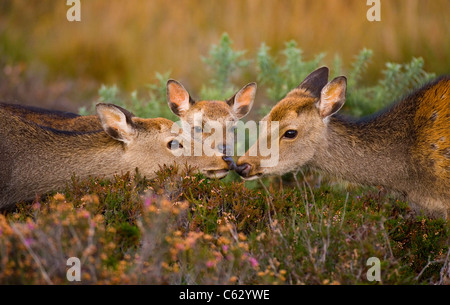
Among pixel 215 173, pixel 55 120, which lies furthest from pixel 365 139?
pixel 55 120

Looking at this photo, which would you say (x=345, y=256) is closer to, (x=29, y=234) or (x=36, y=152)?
(x=29, y=234)

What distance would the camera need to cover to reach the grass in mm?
4566

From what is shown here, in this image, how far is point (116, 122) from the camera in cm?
706

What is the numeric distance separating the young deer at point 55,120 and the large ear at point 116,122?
4.00 ft

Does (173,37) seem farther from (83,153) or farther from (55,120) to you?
(83,153)

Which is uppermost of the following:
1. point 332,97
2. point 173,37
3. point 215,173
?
point 173,37

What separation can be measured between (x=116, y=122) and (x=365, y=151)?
9.65ft

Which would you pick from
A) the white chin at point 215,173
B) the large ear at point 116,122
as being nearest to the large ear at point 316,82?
the white chin at point 215,173

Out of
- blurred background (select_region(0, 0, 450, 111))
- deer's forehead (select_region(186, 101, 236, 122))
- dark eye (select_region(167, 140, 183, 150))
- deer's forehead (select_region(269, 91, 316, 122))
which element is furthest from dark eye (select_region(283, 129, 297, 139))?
blurred background (select_region(0, 0, 450, 111))

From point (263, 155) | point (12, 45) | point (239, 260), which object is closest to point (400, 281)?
Answer: point (239, 260)

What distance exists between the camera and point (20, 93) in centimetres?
1327

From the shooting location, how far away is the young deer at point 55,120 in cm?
822

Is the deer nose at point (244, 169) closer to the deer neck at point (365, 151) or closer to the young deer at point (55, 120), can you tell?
the deer neck at point (365, 151)
